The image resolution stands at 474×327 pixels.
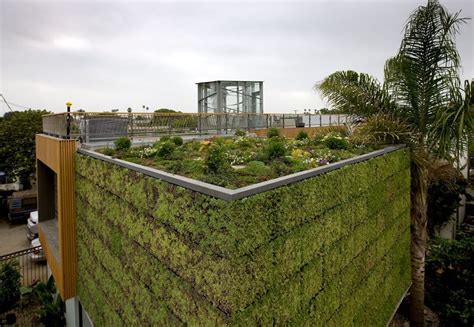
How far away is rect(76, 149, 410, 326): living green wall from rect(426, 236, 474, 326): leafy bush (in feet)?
8.87

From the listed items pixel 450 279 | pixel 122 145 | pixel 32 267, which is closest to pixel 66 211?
pixel 122 145

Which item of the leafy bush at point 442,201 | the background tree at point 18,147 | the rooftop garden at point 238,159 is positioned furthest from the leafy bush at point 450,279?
the background tree at point 18,147

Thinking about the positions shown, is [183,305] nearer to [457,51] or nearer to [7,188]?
[457,51]

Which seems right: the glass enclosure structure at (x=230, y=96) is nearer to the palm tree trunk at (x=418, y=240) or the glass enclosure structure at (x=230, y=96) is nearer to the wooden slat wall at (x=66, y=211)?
the palm tree trunk at (x=418, y=240)

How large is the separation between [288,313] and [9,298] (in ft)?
39.2

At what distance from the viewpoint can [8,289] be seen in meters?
10.9

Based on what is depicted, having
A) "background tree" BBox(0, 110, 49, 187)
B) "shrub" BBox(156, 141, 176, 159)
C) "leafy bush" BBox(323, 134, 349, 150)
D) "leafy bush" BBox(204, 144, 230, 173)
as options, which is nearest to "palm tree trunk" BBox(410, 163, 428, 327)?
"leafy bush" BBox(323, 134, 349, 150)

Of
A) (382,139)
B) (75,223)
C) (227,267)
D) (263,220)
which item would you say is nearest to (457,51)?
(382,139)

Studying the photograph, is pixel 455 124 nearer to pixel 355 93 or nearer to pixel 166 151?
pixel 355 93

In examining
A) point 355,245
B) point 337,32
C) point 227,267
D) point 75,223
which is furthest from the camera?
point 337,32

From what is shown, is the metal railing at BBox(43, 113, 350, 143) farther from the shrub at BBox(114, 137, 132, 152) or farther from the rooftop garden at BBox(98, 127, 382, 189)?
the rooftop garden at BBox(98, 127, 382, 189)

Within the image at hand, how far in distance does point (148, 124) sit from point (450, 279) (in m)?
11.2

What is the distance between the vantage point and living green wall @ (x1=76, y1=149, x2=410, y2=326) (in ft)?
9.47

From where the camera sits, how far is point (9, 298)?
10859mm
